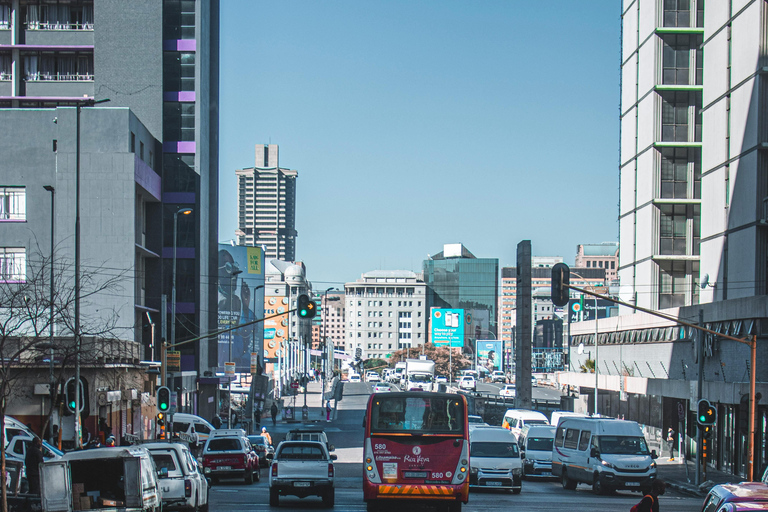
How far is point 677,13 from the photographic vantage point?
61.4m

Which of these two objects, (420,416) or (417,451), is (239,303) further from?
(417,451)

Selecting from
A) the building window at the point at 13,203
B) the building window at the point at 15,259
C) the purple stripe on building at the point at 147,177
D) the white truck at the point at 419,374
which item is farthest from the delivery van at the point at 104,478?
the white truck at the point at 419,374

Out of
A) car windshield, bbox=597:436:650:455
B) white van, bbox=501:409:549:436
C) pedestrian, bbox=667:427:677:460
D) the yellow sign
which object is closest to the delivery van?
car windshield, bbox=597:436:650:455

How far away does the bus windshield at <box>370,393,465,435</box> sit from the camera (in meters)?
20.0

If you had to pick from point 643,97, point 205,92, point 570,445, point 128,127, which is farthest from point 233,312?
point 570,445

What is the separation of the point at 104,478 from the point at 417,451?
21.8ft

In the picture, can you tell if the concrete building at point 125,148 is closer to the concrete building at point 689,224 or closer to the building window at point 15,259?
the building window at point 15,259

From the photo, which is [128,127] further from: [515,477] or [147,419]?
[515,477]

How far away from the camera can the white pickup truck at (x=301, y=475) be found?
76.9 feet

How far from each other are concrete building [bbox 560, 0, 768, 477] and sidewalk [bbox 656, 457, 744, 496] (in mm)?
1046

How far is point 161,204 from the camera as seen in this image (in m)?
60.3

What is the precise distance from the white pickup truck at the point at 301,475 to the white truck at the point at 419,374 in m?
71.1

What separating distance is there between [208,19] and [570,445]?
49452 mm

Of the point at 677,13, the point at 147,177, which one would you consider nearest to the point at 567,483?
the point at 147,177
